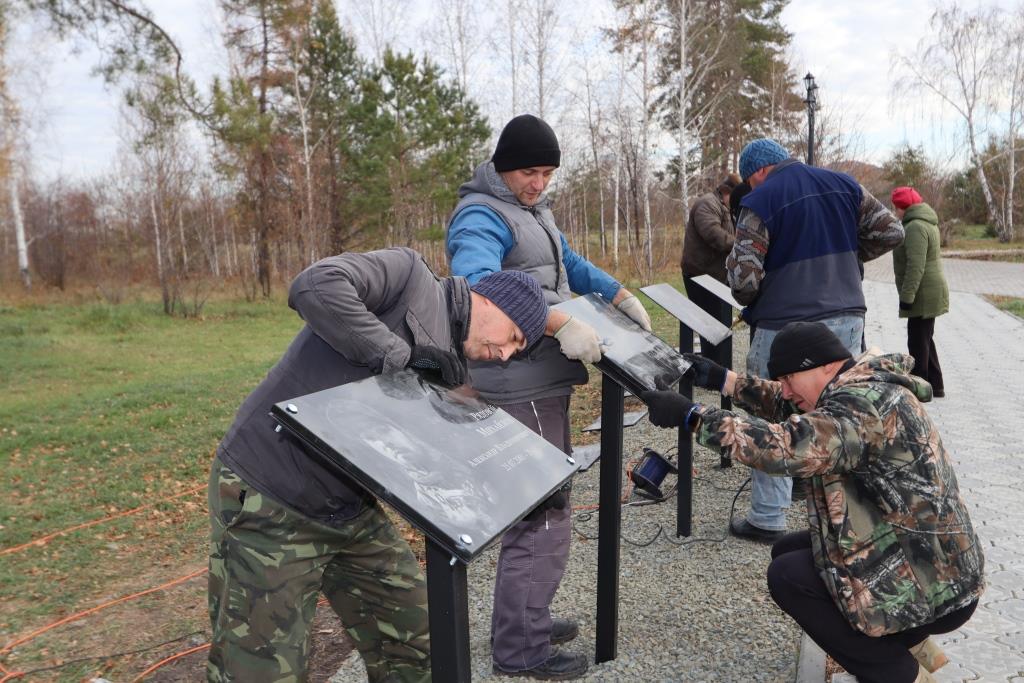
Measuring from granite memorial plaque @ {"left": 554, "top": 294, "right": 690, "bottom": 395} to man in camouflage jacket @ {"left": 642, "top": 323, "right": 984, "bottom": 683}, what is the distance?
1.17ft

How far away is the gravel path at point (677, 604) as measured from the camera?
9.89 feet

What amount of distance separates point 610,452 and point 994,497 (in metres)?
3.18

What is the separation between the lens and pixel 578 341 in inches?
104

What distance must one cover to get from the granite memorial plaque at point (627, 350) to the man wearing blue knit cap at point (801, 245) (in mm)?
909

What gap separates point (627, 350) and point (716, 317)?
12.1 feet

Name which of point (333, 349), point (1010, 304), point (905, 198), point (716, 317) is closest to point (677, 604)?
point (333, 349)

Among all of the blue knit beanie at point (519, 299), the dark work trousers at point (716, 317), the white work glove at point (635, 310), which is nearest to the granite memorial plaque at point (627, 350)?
the white work glove at point (635, 310)

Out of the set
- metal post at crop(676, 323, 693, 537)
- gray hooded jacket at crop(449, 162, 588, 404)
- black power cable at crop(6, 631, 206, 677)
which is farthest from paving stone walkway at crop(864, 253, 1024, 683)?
black power cable at crop(6, 631, 206, 677)

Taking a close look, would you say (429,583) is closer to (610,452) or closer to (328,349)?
(328,349)

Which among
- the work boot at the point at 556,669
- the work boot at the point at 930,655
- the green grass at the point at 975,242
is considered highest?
the green grass at the point at 975,242

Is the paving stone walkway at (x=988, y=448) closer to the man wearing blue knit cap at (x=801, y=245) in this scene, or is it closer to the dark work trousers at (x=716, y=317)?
the man wearing blue knit cap at (x=801, y=245)

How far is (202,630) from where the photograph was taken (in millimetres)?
3627

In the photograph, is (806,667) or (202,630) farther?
(202,630)

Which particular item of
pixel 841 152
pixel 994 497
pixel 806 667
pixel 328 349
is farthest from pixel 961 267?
pixel 328 349
